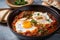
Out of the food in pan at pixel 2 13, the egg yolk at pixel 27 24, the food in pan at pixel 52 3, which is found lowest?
the egg yolk at pixel 27 24

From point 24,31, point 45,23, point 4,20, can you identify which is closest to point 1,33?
point 4,20

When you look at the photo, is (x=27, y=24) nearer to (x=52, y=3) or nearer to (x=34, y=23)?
(x=34, y=23)

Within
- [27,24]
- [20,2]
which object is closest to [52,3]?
[20,2]

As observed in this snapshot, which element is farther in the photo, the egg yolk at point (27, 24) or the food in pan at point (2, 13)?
the food in pan at point (2, 13)

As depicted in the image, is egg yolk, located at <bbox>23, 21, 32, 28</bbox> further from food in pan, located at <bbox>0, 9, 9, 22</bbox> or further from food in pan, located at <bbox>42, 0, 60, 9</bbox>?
food in pan, located at <bbox>42, 0, 60, 9</bbox>

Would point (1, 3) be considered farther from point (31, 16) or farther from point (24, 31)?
point (24, 31)

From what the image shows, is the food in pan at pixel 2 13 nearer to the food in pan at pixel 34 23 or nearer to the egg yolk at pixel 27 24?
the food in pan at pixel 34 23

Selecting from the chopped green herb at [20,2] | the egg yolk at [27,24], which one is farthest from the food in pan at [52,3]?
the egg yolk at [27,24]

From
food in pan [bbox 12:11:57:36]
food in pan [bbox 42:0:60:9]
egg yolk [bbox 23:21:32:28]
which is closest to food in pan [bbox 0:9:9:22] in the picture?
food in pan [bbox 12:11:57:36]

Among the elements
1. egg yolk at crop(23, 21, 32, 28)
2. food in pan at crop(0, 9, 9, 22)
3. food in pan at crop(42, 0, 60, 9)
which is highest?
food in pan at crop(42, 0, 60, 9)
